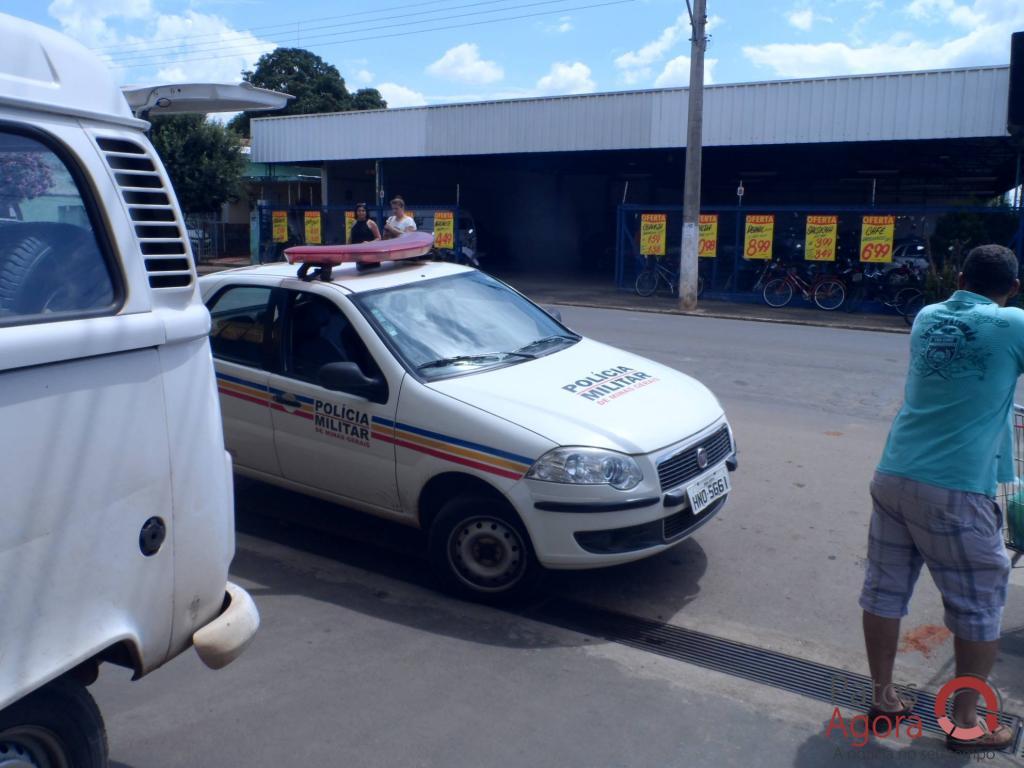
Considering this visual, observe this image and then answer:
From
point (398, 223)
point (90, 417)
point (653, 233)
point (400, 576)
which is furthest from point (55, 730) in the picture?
point (653, 233)

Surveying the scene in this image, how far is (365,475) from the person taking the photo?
17.7 feet

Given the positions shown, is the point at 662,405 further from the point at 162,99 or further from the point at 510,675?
the point at 162,99

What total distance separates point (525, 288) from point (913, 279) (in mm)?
10781

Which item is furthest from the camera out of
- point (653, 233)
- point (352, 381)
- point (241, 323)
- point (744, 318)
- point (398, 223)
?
point (653, 233)

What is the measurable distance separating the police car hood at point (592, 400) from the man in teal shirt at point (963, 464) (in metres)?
1.44

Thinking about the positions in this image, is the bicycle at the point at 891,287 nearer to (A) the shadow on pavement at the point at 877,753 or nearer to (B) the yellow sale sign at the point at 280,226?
(A) the shadow on pavement at the point at 877,753

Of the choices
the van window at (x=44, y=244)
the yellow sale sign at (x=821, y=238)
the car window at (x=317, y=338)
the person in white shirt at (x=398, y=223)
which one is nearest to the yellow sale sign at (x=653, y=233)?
the yellow sale sign at (x=821, y=238)

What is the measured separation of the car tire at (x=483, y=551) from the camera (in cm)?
487

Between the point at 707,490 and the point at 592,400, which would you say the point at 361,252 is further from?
the point at 707,490

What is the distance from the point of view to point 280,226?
30359 millimetres

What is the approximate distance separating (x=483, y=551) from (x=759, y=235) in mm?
18353

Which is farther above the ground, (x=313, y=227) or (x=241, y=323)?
(x=313, y=227)

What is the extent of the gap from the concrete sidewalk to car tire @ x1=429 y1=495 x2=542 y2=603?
48.4 feet

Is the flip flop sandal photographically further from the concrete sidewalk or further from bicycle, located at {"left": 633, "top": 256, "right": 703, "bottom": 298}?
bicycle, located at {"left": 633, "top": 256, "right": 703, "bottom": 298}
